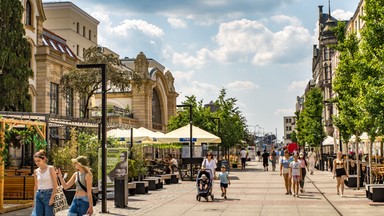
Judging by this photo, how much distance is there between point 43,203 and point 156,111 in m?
66.2

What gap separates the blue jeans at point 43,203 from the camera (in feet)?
32.0

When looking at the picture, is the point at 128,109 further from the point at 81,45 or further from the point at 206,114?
the point at 206,114

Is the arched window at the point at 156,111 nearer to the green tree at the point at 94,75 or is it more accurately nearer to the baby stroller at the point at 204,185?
the green tree at the point at 94,75

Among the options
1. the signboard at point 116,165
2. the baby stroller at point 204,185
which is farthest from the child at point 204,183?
the signboard at point 116,165

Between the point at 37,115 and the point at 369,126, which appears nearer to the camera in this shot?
the point at 37,115

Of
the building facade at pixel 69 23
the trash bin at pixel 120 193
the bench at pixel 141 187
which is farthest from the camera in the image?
the building facade at pixel 69 23

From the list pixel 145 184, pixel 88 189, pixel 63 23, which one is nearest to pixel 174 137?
pixel 145 184

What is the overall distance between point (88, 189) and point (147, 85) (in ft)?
193

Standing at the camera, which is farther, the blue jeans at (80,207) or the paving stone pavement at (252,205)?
the paving stone pavement at (252,205)

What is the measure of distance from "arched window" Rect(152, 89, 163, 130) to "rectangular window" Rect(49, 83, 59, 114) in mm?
28069

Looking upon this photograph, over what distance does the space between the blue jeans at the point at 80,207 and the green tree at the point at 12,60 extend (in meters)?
22.3

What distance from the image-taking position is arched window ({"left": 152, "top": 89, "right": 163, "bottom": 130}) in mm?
74562

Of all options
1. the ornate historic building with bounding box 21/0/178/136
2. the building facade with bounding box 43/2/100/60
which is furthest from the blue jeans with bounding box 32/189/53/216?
the building facade with bounding box 43/2/100/60

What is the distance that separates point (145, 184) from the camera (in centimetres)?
2277
